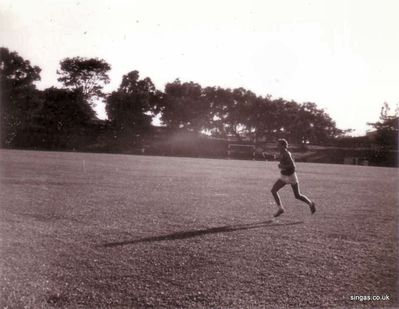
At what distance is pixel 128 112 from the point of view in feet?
258

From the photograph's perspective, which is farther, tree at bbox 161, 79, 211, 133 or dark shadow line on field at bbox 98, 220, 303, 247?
tree at bbox 161, 79, 211, 133

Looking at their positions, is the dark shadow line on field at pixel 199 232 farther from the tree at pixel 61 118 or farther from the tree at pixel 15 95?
the tree at pixel 61 118

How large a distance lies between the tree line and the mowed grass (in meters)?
59.1

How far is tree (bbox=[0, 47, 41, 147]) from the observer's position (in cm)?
6669

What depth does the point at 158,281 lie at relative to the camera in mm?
6730

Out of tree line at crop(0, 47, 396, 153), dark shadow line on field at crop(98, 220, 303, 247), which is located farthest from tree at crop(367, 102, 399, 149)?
dark shadow line on field at crop(98, 220, 303, 247)

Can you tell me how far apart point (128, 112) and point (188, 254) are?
72198 millimetres

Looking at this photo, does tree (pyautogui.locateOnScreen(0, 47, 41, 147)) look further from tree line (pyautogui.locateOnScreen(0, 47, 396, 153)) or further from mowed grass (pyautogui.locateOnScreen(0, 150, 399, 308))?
mowed grass (pyautogui.locateOnScreen(0, 150, 399, 308))

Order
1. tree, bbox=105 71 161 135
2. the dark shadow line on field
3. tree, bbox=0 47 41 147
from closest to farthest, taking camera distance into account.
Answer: the dark shadow line on field < tree, bbox=0 47 41 147 < tree, bbox=105 71 161 135

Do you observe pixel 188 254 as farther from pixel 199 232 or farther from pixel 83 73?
pixel 83 73

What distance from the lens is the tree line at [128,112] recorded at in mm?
69500

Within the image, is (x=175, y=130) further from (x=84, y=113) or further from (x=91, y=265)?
(x=91, y=265)

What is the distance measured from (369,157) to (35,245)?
230ft

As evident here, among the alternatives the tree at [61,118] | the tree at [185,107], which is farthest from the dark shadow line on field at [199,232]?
the tree at [185,107]
